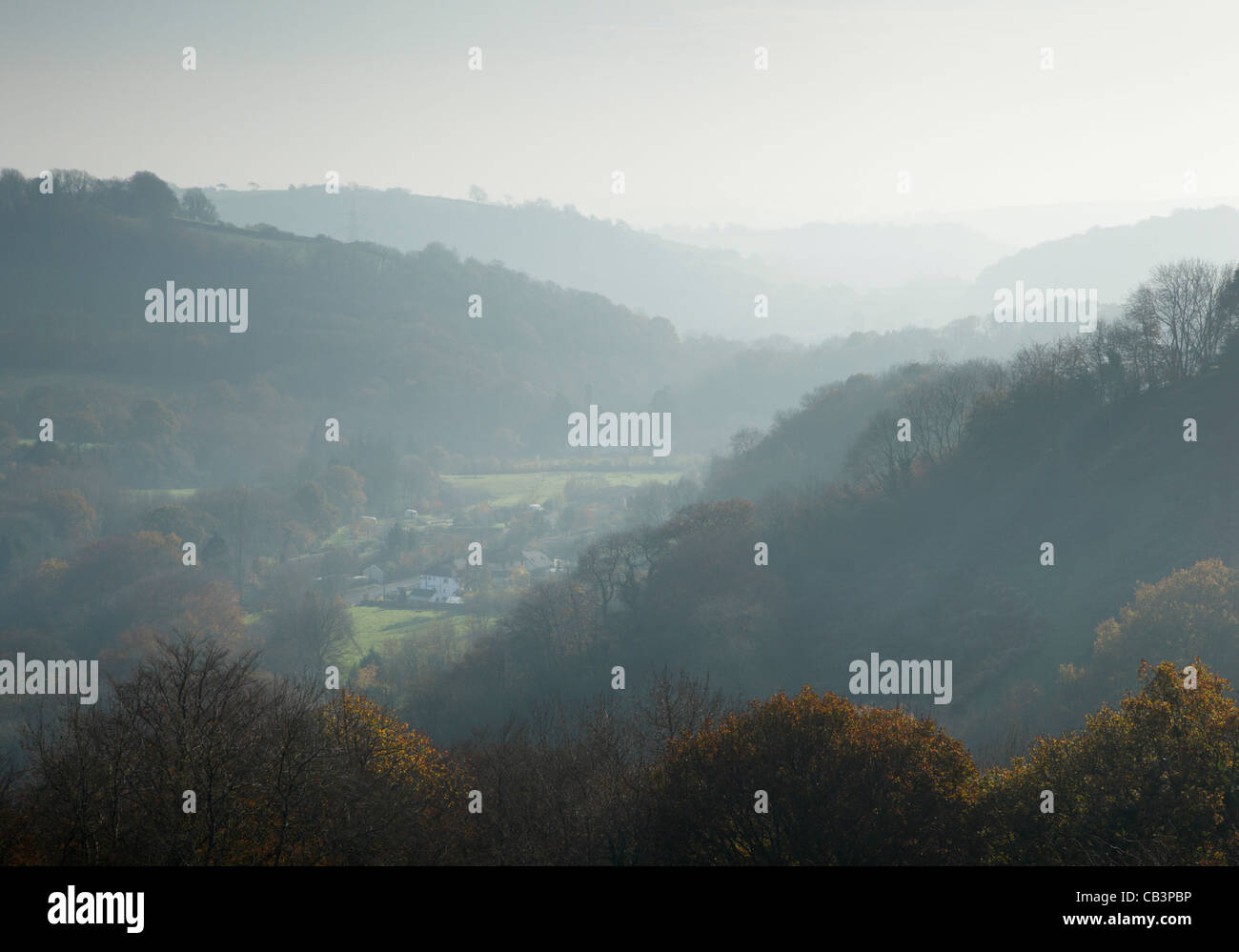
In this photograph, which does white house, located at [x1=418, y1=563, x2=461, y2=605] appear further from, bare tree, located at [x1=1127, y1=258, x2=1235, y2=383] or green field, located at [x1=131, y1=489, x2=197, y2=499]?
bare tree, located at [x1=1127, y1=258, x2=1235, y2=383]

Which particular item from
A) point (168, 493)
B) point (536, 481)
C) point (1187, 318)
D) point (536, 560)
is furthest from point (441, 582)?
point (1187, 318)

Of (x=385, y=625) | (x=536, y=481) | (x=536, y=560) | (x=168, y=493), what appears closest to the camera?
(x=385, y=625)

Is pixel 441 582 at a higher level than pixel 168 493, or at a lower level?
lower

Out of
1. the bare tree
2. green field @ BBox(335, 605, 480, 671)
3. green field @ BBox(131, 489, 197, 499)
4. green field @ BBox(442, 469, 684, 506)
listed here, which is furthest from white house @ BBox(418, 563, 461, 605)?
the bare tree

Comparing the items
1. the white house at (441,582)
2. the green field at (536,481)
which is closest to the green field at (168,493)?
the green field at (536,481)

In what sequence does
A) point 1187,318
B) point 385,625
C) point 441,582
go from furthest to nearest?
point 441,582
point 385,625
point 1187,318

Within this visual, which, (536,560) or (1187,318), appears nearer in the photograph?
(1187,318)

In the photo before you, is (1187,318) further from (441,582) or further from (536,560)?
(441,582)
